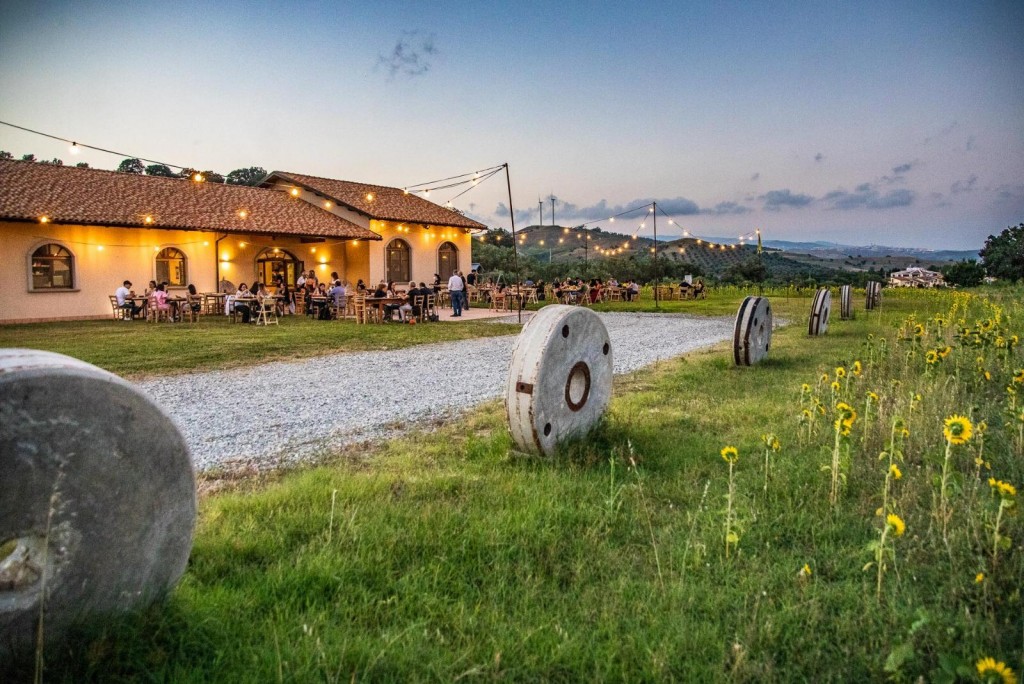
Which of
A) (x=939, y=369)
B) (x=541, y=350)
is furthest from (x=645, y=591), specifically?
(x=939, y=369)

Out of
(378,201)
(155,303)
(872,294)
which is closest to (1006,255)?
(872,294)

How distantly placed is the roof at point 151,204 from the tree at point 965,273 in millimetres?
37330

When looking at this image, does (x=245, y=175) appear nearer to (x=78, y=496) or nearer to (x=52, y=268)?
(x=52, y=268)

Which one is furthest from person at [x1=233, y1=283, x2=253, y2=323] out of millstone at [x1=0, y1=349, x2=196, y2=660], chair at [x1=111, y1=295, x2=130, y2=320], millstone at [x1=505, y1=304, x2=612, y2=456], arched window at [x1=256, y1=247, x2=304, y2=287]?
millstone at [x1=0, y1=349, x2=196, y2=660]

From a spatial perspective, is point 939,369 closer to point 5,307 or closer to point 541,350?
point 541,350

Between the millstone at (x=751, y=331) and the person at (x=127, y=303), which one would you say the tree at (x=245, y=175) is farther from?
the millstone at (x=751, y=331)

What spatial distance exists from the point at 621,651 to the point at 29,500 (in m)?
2.07

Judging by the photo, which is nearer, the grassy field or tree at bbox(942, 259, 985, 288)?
the grassy field

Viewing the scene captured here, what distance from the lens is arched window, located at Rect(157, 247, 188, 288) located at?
2322 cm

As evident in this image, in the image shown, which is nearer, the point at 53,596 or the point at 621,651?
the point at 53,596

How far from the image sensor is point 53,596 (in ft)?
6.40

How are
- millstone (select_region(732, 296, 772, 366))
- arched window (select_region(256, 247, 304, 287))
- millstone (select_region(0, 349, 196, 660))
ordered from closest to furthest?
millstone (select_region(0, 349, 196, 660))
millstone (select_region(732, 296, 772, 366))
arched window (select_region(256, 247, 304, 287))

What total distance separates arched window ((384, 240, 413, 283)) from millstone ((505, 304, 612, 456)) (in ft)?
83.2

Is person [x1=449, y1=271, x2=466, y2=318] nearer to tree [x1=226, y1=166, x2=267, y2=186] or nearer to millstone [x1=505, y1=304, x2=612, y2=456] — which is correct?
millstone [x1=505, y1=304, x2=612, y2=456]
